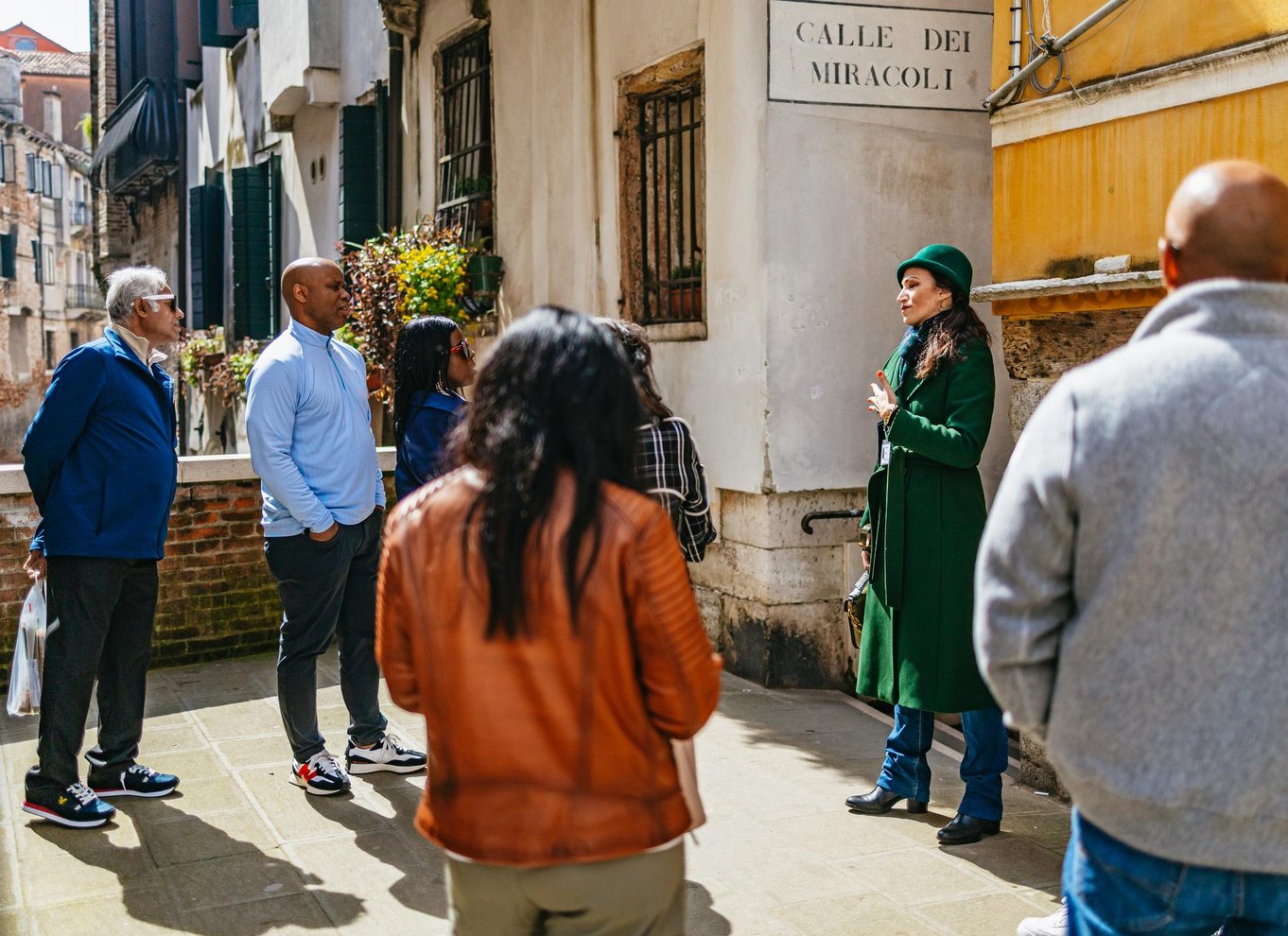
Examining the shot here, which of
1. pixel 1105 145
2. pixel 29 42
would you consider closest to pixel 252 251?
pixel 1105 145

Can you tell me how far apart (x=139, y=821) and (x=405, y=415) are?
1.68 m

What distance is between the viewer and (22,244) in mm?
45844

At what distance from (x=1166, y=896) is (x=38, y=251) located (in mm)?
50535

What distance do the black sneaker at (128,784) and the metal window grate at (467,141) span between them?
5755 mm

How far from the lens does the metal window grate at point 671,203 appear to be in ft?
24.9

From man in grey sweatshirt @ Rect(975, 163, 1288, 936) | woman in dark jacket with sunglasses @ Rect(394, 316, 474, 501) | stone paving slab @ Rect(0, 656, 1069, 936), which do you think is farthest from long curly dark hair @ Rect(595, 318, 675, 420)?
man in grey sweatshirt @ Rect(975, 163, 1288, 936)

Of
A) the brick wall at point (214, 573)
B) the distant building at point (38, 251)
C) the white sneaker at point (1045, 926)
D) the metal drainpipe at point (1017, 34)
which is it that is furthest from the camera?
the distant building at point (38, 251)

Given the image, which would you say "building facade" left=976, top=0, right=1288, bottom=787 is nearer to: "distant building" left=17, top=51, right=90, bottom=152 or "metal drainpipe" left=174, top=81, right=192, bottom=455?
"metal drainpipe" left=174, top=81, right=192, bottom=455

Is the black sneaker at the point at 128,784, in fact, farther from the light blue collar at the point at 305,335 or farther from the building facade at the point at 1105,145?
the building facade at the point at 1105,145

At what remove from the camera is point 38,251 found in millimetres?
46969

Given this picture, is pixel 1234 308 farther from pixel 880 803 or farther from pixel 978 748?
pixel 880 803

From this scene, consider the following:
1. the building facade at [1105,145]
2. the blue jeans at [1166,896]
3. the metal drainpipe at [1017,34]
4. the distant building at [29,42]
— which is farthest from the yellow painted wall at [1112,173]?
the distant building at [29,42]

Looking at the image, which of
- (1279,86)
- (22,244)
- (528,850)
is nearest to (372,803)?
(528,850)

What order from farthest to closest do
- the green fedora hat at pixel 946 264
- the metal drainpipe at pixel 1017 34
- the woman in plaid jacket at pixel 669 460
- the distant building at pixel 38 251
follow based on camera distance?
the distant building at pixel 38 251 < the metal drainpipe at pixel 1017 34 < the green fedora hat at pixel 946 264 < the woman in plaid jacket at pixel 669 460
